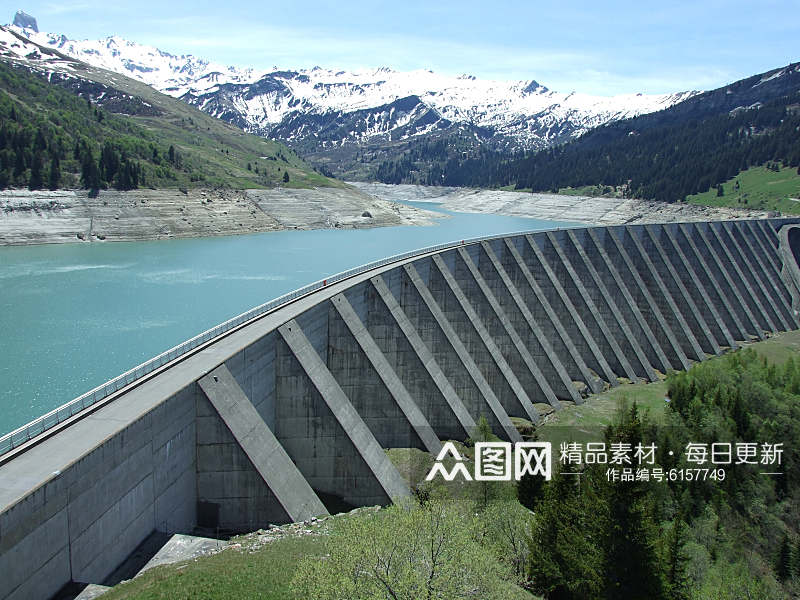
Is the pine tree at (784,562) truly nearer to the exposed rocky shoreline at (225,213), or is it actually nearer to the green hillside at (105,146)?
the exposed rocky shoreline at (225,213)

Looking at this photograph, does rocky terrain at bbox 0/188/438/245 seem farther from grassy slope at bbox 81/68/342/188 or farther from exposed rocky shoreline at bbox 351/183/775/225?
exposed rocky shoreline at bbox 351/183/775/225

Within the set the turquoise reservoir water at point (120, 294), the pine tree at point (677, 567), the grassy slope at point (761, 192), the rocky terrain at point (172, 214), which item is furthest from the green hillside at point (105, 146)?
the pine tree at point (677, 567)

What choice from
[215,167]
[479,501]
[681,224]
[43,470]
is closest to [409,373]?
[479,501]

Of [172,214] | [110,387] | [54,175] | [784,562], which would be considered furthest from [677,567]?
[54,175]

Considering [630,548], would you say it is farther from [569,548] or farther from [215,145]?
[215,145]

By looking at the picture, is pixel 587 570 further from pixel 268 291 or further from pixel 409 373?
pixel 268 291

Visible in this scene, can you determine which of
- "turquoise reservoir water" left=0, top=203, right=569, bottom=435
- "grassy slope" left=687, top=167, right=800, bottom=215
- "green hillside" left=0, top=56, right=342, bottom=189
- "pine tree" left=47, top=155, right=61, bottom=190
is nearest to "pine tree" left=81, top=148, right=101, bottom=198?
"green hillside" left=0, top=56, right=342, bottom=189
